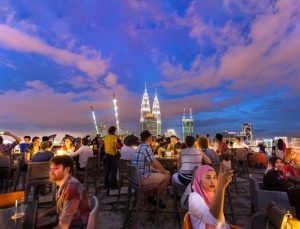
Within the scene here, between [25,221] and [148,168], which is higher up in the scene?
[148,168]

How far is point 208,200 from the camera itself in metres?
2.40

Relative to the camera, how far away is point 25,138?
994cm

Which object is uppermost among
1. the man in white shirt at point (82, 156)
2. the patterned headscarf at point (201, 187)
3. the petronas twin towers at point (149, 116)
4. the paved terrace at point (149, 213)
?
the petronas twin towers at point (149, 116)

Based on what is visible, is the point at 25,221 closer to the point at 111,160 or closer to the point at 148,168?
the point at 148,168

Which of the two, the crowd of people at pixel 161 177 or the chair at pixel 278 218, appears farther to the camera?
the crowd of people at pixel 161 177

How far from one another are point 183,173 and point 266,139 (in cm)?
1615

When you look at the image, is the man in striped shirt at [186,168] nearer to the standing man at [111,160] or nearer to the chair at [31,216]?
the standing man at [111,160]

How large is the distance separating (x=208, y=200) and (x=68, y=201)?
1178 mm

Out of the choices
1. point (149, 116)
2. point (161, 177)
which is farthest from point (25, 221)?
point (149, 116)

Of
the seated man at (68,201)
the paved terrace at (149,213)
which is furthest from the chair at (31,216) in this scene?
the paved terrace at (149,213)

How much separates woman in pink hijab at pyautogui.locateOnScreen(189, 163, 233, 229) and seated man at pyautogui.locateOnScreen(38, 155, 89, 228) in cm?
93

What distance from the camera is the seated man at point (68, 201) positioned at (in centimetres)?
224

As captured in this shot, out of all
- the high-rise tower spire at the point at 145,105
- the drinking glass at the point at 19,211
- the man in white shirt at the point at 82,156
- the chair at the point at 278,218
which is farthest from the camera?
the high-rise tower spire at the point at 145,105

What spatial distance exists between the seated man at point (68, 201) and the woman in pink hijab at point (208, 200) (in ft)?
3.04
